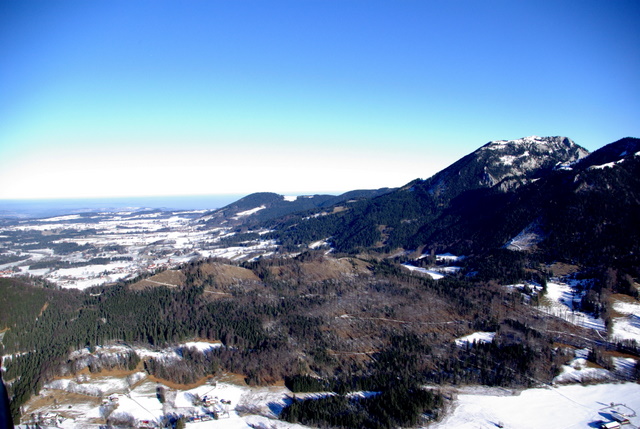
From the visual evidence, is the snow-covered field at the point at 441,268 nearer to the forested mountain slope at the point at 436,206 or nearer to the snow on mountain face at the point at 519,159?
the forested mountain slope at the point at 436,206

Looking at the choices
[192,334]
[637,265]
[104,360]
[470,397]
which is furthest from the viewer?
[637,265]

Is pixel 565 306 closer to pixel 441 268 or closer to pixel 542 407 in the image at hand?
pixel 441 268

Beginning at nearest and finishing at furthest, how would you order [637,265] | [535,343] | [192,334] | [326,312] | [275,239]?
[535,343] < [192,334] < [326,312] < [637,265] < [275,239]

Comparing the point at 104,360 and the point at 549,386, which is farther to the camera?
the point at 104,360

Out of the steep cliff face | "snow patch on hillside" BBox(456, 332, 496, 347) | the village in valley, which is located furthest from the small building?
the steep cliff face

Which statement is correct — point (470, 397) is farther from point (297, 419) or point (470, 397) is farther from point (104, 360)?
point (104, 360)

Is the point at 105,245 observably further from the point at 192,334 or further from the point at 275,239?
the point at 192,334

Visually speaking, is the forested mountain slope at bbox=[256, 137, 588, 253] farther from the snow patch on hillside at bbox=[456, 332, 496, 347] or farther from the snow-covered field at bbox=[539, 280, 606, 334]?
the snow patch on hillside at bbox=[456, 332, 496, 347]

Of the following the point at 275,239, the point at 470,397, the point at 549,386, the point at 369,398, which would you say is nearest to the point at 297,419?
the point at 369,398

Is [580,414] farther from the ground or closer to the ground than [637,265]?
closer to the ground

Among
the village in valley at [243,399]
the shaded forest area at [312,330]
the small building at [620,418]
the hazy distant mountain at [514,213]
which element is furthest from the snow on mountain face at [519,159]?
the small building at [620,418]
